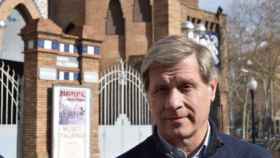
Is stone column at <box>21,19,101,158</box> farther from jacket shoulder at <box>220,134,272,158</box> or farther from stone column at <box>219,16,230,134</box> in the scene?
stone column at <box>219,16,230,134</box>

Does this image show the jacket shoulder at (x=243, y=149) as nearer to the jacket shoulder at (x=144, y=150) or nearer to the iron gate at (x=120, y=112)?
the jacket shoulder at (x=144, y=150)

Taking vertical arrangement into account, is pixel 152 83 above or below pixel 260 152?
above

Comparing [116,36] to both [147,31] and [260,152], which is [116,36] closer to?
[147,31]

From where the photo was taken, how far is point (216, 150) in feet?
6.71

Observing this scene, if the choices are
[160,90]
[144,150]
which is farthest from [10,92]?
[160,90]

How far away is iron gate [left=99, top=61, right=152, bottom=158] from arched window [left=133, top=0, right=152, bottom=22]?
7882 mm

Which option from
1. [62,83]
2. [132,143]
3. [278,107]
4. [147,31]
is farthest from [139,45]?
[278,107]

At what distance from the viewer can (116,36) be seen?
774 inches

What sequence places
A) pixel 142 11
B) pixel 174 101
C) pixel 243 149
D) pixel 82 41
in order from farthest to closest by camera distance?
pixel 142 11 → pixel 82 41 → pixel 243 149 → pixel 174 101

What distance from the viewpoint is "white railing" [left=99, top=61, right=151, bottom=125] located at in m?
11.1

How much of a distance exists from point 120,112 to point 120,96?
0.35 meters

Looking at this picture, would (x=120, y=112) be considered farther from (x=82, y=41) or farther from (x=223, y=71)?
(x=223, y=71)

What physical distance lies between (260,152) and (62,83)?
7756 millimetres

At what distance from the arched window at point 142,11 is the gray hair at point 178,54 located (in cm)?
1749
